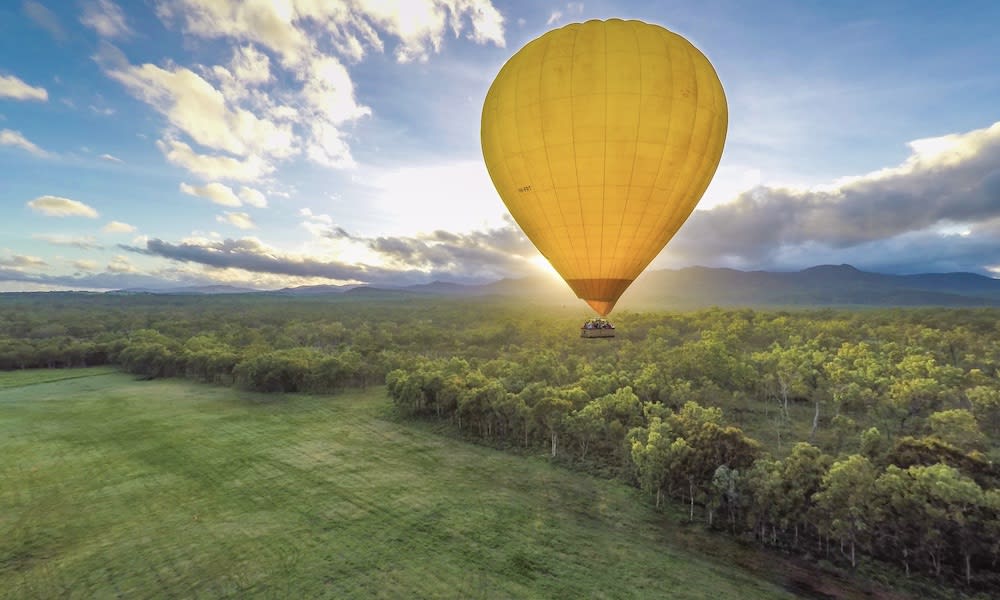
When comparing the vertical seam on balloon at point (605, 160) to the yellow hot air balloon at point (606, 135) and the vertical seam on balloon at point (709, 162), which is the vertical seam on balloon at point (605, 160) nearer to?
the yellow hot air balloon at point (606, 135)

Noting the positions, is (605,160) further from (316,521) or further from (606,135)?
(316,521)

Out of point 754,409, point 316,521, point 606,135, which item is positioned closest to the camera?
point 606,135

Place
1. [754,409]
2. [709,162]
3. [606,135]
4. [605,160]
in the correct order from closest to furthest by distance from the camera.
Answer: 1. [606,135]
2. [605,160]
3. [709,162]
4. [754,409]

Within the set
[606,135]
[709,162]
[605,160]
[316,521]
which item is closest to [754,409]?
[709,162]

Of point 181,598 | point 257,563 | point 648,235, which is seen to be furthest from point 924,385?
point 181,598

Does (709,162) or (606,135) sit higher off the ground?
(606,135)

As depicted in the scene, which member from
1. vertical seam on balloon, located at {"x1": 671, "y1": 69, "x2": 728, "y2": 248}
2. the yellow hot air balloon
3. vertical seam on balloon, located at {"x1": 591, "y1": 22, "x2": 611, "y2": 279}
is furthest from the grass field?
vertical seam on balloon, located at {"x1": 671, "y1": 69, "x2": 728, "y2": 248}

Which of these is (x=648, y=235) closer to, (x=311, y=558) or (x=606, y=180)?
(x=606, y=180)
